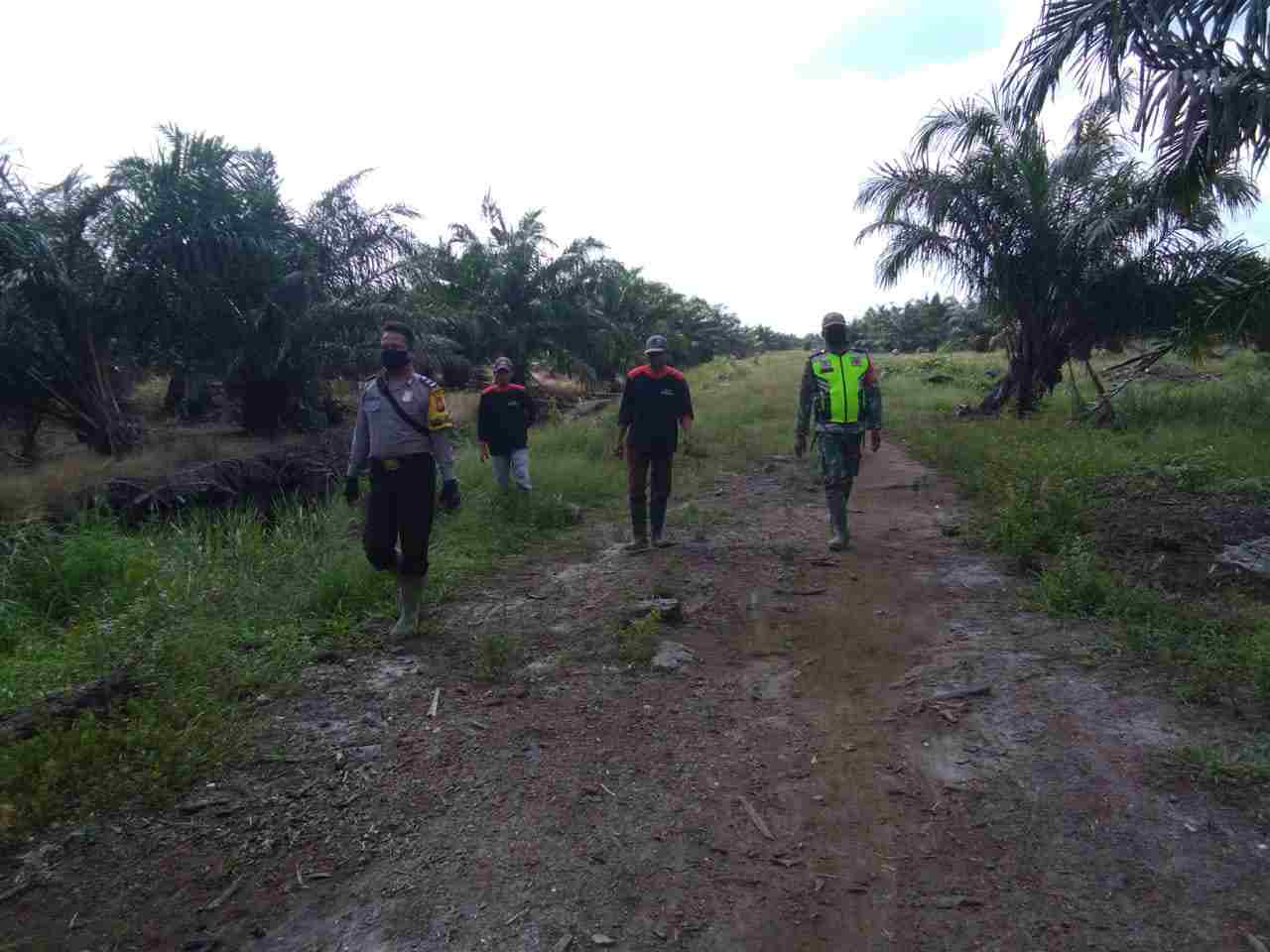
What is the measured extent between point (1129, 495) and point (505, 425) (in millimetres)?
5610

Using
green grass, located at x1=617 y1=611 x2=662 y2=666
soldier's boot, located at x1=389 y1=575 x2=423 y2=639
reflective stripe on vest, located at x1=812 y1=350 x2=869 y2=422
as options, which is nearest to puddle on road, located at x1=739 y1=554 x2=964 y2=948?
green grass, located at x1=617 y1=611 x2=662 y2=666

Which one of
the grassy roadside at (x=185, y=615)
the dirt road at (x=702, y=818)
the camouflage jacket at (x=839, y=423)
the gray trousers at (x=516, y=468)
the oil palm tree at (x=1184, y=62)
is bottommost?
the dirt road at (x=702, y=818)

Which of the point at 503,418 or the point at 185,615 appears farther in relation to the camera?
the point at 503,418

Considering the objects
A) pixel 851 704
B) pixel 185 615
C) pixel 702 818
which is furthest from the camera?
pixel 185 615

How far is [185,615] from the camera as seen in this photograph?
16.3ft

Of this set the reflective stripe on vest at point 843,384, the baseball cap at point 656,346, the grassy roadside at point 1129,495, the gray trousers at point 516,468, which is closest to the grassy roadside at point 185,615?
the gray trousers at point 516,468

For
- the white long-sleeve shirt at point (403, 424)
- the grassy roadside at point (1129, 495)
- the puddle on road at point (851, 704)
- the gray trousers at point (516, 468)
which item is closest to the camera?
the puddle on road at point (851, 704)

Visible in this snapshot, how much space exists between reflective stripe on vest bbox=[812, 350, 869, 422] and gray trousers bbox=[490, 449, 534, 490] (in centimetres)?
329

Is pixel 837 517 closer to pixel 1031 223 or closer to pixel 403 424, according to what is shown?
pixel 403 424

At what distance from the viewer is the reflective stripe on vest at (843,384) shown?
6582 millimetres

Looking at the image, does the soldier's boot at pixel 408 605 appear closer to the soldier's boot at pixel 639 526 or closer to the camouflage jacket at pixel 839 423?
Answer: the soldier's boot at pixel 639 526

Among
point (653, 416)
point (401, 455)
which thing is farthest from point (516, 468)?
point (401, 455)

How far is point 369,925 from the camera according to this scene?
8.51ft

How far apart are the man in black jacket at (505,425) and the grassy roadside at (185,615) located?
30 centimetres
